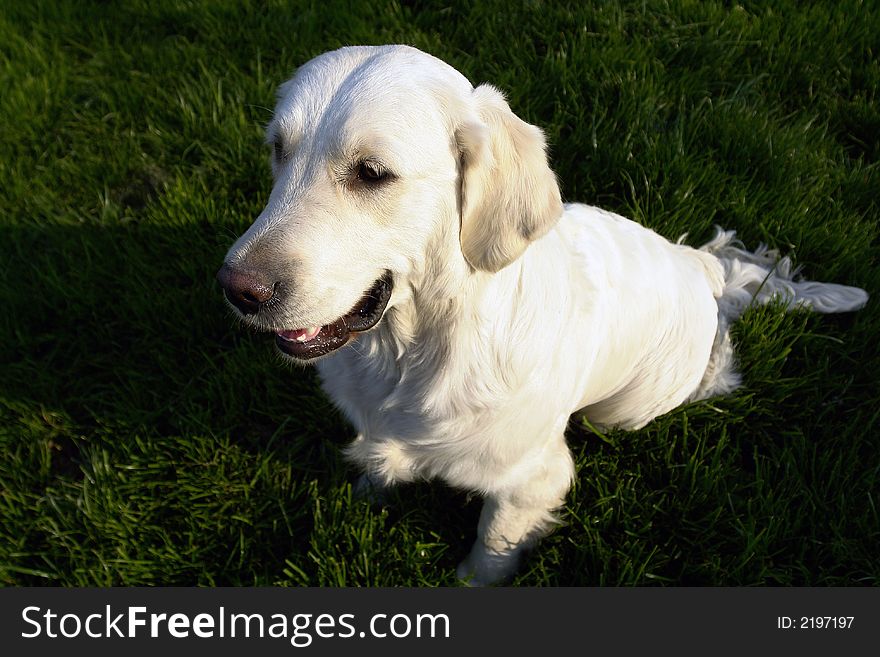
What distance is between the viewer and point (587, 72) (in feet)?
13.2

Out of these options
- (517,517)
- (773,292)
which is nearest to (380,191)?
(517,517)

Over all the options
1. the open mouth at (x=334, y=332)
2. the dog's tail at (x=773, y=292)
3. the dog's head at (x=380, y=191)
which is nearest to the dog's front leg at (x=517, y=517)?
the open mouth at (x=334, y=332)

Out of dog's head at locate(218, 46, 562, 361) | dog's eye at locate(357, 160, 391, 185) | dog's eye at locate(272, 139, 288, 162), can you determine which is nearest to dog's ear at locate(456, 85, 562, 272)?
dog's head at locate(218, 46, 562, 361)

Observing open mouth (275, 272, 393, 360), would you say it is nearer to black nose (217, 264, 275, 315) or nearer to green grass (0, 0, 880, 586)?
black nose (217, 264, 275, 315)

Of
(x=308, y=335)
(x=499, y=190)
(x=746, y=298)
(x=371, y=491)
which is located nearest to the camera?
(x=499, y=190)

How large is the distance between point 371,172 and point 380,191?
59mm

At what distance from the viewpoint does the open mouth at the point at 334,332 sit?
2.10 m

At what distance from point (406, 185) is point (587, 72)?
2584 mm

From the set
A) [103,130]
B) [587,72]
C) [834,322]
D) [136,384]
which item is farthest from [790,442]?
[103,130]

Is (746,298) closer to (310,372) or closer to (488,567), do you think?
(488,567)

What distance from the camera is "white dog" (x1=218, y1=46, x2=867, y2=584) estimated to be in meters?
1.90

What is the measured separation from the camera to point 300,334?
2.14 m

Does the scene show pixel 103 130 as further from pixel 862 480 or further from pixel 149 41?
pixel 862 480

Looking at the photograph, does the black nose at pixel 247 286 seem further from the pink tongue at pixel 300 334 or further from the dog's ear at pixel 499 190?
the dog's ear at pixel 499 190
